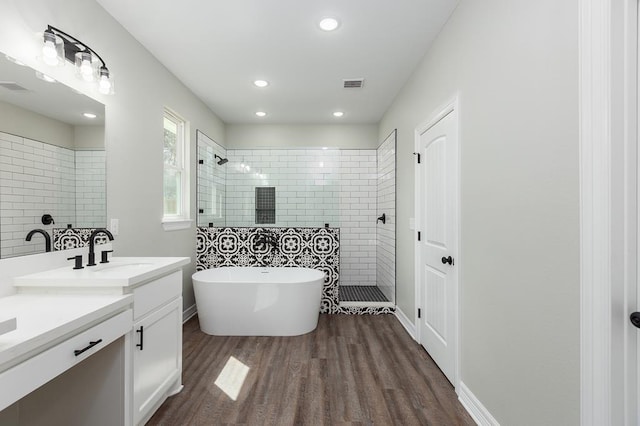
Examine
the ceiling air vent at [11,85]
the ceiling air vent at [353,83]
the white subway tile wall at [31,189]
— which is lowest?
the white subway tile wall at [31,189]

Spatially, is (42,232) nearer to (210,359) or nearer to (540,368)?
(210,359)

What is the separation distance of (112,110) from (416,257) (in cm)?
282

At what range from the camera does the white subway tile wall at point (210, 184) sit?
3988 millimetres

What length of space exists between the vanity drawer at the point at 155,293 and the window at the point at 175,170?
1387 mm

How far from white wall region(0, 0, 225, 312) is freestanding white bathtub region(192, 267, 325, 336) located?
0.65 m

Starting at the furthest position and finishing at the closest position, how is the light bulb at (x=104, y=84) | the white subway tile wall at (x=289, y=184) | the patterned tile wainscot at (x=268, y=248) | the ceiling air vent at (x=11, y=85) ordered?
the white subway tile wall at (x=289, y=184), the patterned tile wainscot at (x=268, y=248), the light bulb at (x=104, y=84), the ceiling air vent at (x=11, y=85)

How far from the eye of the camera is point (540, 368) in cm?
137

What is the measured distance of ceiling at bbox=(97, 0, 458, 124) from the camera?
219cm

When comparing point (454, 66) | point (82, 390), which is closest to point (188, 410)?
point (82, 390)

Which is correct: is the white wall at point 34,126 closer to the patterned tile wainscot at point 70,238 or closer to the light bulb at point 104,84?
the light bulb at point 104,84

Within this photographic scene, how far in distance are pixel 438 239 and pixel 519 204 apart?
105 centimetres

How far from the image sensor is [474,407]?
189 cm

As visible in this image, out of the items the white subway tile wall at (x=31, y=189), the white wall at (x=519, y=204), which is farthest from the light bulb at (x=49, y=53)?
the white wall at (x=519, y=204)

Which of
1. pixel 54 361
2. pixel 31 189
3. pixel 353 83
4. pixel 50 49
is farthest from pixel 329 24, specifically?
pixel 54 361
